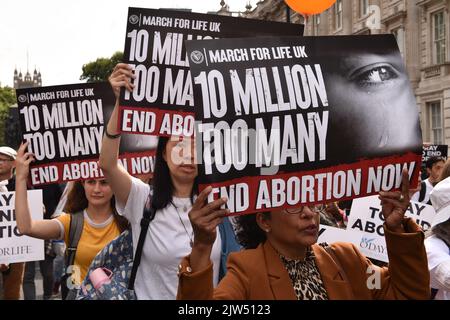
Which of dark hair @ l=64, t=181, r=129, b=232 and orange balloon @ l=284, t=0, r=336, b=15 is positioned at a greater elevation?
orange balloon @ l=284, t=0, r=336, b=15

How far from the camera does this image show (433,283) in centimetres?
359

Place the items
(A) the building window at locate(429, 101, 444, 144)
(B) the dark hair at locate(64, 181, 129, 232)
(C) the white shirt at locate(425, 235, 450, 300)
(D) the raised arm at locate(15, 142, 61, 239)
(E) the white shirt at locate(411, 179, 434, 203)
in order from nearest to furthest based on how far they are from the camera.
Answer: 1. (C) the white shirt at locate(425, 235, 450, 300)
2. (D) the raised arm at locate(15, 142, 61, 239)
3. (B) the dark hair at locate(64, 181, 129, 232)
4. (E) the white shirt at locate(411, 179, 434, 203)
5. (A) the building window at locate(429, 101, 444, 144)

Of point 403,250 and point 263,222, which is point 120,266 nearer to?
point 263,222

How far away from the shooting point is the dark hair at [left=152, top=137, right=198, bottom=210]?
3.82m

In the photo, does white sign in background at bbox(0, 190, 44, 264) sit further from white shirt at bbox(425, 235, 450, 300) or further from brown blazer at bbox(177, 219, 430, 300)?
brown blazer at bbox(177, 219, 430, 300)

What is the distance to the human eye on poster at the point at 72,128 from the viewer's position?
576cm

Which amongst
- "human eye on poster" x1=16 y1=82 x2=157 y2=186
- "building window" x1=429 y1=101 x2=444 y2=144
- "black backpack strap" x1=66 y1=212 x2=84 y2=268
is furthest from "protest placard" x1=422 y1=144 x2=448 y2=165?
"building window" x1=429 y1=101 x2=444 y2=144

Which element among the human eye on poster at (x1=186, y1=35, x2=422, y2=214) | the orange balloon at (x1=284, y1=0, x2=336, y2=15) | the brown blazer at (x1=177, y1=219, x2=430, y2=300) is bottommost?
the brown blazer at (x1=177, y1=219, x2=430, y2=300)

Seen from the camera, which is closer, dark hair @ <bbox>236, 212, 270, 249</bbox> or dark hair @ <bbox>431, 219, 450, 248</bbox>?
dark hair @ <bbox>236, 212, 270, 249</bbox>

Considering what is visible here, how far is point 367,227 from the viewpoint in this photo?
576 cm

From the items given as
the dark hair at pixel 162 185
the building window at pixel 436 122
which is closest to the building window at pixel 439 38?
the building window at pixel 436 122

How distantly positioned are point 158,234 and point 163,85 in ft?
2.68

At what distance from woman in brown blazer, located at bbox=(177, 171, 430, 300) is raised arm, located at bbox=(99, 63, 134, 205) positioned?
1.06 m

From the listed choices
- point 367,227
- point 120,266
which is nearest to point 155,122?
point 120,266
